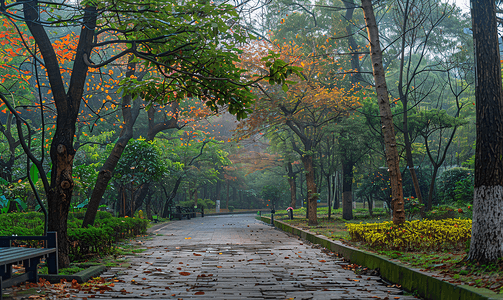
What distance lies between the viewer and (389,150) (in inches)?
364

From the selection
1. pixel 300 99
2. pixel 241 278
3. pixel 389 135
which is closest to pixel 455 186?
pixel 300 99

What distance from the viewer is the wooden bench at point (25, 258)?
186 inches

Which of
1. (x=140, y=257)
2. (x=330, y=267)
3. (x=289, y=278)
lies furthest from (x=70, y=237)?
(x=330, y=267)

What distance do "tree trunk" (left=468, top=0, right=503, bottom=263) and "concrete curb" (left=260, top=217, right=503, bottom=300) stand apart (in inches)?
34.6

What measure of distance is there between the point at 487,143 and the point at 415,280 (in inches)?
88.0

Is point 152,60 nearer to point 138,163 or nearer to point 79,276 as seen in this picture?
point 79,276

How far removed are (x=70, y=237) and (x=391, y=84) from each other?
36099 mm

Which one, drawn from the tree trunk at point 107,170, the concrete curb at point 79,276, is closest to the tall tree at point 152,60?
the concrete curb at point 79,276

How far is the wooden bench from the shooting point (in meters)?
4.72

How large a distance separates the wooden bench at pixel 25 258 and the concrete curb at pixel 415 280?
16.6 feet

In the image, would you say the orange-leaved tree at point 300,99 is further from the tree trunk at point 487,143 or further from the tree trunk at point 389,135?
the tree trunk at point 487,143

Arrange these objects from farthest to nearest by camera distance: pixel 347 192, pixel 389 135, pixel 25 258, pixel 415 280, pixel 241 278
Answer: pixel 347 192 < pixel 389 135 < pixel 241 278 < pixel 415 280 < pixel 25 258

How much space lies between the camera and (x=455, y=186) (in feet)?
66.8

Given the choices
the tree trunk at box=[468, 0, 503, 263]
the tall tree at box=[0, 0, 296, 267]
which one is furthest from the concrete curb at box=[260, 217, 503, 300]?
the tall tree at box=[0, 0, 296, 267]
